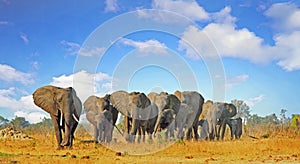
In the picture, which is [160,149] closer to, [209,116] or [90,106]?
[90,106]

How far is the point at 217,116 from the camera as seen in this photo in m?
41.5

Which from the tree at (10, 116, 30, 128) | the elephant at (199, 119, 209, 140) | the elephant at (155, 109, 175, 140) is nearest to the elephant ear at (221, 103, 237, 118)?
the elephant at (199, 119, 209, 140)

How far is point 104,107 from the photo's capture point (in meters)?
30.4

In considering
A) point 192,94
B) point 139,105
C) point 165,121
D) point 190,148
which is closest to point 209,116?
point 192,94

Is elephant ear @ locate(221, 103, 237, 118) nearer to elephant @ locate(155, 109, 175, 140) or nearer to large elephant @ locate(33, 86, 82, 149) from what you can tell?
elephant @ locate(155, 109, 175, 140)

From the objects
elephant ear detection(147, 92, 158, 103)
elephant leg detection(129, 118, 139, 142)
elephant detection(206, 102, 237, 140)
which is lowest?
elephant leg detection(129, 118, 139, 142)

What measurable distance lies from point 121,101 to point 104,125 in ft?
17.0

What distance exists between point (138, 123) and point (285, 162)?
56.5 ft

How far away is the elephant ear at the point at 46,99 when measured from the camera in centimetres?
2348

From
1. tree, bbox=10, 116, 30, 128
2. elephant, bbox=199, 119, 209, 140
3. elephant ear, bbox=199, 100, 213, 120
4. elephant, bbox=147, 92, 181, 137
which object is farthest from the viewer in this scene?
tree, bbox=10, 116, 30, 128

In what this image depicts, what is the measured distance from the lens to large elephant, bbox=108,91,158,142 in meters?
32.0

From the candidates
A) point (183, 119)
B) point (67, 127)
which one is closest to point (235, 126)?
point (183, 119)

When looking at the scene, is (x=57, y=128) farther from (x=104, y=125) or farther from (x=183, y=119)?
(x=183, y=119)

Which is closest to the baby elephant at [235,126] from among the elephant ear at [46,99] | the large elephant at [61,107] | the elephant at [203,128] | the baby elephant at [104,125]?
the elephant at [203,128]
